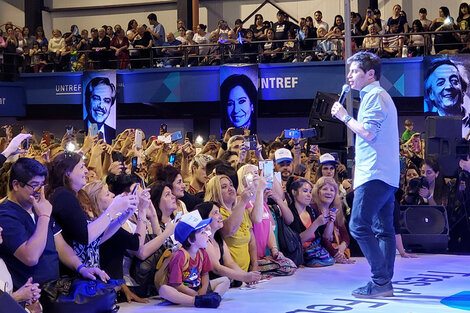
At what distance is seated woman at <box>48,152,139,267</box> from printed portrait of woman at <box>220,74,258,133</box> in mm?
10892

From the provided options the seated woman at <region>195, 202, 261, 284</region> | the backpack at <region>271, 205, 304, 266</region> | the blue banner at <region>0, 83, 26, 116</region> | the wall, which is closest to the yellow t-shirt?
the seated woman at <region>195, 202, 261, 284</region>

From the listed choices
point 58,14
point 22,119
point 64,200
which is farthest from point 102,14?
point 64,200

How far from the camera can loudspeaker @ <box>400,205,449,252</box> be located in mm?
9477

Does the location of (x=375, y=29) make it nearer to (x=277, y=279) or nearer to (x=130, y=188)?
(x=277, y=279)

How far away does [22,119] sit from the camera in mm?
23094

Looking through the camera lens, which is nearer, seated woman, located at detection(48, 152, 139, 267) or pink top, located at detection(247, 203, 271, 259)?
seated woman, located at detection(48, 152, 139, 267)

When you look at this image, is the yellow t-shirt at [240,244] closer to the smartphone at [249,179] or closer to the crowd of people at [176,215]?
the crowd of people at [176,215]

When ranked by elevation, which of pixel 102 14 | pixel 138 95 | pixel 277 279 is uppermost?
pixel 102 14

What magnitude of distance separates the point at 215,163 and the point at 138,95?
36.6ft

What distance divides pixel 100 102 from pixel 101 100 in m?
0.05

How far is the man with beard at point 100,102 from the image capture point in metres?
18.4

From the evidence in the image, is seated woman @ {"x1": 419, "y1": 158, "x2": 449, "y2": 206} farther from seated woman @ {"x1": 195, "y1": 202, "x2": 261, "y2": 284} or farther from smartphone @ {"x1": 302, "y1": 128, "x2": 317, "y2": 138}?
seated woman @ {"x1": 195, "y1": 202, "x2": 261, "y2": 284}

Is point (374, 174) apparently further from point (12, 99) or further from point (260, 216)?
point (12, 99)

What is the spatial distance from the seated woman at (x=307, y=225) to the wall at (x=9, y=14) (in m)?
18.0
